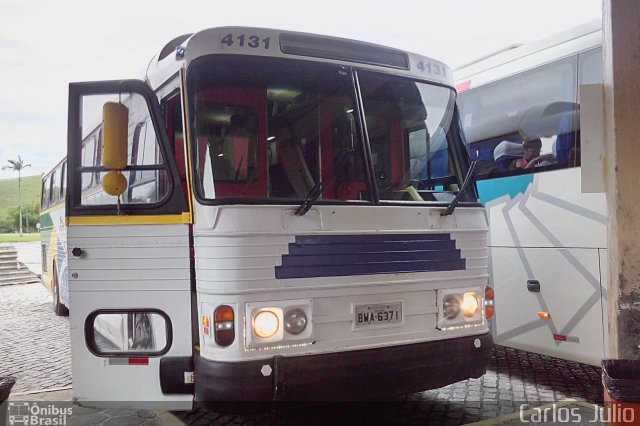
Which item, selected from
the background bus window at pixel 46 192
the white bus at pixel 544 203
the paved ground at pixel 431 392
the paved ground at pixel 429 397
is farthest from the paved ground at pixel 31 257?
the white bus at pixel 544 203

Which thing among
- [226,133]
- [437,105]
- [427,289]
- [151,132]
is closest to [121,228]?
[151,132]

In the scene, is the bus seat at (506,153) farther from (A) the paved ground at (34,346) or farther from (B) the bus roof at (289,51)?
(A) the paved ground at (34,346)

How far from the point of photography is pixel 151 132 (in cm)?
455

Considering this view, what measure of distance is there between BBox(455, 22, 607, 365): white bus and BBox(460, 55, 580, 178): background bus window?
0.01m

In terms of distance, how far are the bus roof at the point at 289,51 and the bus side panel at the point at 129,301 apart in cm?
131

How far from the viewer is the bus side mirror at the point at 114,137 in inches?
161

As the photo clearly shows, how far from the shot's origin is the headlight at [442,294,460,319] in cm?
476

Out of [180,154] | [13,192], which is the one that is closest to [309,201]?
[180,154]

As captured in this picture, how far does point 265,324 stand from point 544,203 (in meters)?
3.56

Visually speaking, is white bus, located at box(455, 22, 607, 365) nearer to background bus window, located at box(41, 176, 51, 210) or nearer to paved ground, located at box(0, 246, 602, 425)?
paved ground, located at box(0, 246, 602, 425)

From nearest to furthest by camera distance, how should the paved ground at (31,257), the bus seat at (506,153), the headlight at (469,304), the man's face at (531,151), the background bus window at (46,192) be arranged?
1. the headlight at (469,304)
2. the man's face at (531,151)
3. the bus seat at (506,153)
4. the background bus window at (46,192)
5. the paved ground at (31,257)

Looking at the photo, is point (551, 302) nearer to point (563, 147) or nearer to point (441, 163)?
point (563, 147)

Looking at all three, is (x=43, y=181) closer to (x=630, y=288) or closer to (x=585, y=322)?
(x=585, y=322)

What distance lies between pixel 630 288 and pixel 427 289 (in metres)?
1.52
